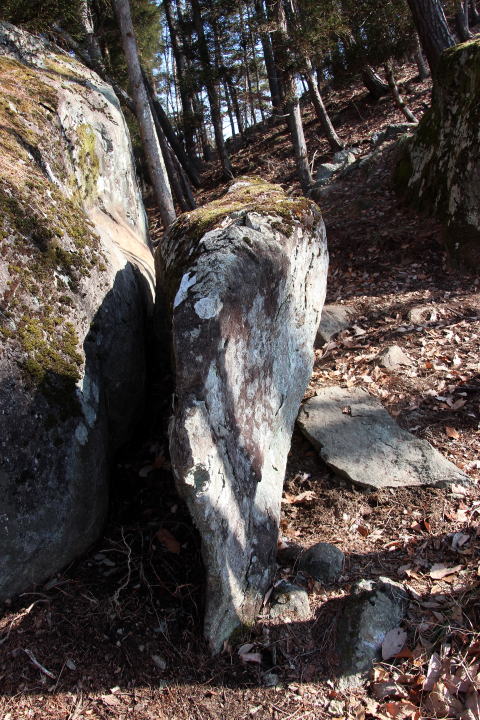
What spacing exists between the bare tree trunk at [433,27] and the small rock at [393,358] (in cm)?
663

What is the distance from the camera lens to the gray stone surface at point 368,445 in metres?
4.54

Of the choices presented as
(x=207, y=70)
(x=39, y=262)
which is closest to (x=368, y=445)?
(x=39, y=262)

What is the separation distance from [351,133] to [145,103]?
410 inches

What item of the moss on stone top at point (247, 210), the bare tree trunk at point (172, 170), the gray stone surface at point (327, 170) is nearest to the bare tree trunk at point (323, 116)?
the gray stone surface at point (327, 170)

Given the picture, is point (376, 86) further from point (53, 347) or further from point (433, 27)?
point (53, 347)

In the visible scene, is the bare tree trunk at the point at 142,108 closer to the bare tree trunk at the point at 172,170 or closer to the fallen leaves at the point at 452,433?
the bare tree trunk at the point at 172,170

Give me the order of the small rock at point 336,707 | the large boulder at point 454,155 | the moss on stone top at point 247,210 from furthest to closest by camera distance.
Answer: the large boulder at point 454,155
the moss on stone top at point 247,210
the small rock at point 336,707

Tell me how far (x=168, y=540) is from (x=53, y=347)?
1.68m

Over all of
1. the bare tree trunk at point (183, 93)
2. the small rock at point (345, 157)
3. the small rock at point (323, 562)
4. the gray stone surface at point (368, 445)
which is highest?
the bare tree trunk at point (183, 93)

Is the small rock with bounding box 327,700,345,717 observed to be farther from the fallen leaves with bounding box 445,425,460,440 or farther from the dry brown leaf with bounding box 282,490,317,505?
the fallen leaves with bounding box 445,425,460,440

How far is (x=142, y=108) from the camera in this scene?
10.3 meters

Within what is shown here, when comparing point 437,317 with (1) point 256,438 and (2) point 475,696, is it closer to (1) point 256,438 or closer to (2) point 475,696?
(1) point 256,438

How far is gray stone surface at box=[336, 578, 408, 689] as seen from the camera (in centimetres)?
323

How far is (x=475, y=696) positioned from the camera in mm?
2818
